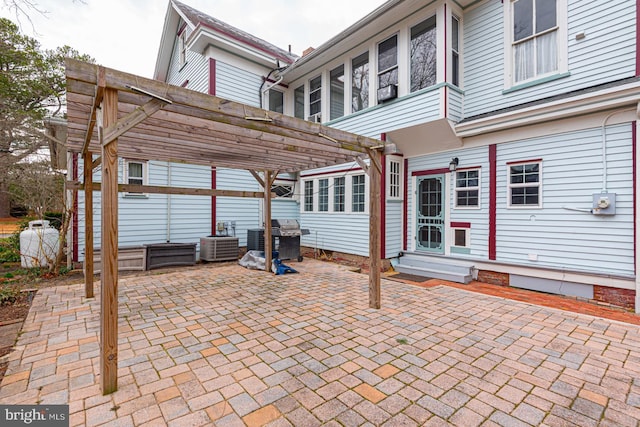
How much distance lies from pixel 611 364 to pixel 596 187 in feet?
10.5

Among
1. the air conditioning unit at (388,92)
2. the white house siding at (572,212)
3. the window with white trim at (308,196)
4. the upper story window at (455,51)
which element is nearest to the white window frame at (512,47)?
the upper story window at (455,51)

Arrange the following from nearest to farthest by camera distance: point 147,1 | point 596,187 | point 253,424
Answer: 1. point 253,424
2. point 596,187
3. point 147,1

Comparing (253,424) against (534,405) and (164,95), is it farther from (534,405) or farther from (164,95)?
(164,95)

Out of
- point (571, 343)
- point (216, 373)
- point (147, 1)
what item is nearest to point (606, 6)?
point (571, 343)

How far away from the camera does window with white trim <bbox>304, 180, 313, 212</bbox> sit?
912cm

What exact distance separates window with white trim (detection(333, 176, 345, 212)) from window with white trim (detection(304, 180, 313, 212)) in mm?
1056

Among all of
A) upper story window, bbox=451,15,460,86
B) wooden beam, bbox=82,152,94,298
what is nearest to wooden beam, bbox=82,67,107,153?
wooden beam, bbox=82,152,94,298

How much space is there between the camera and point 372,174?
427 centimetres

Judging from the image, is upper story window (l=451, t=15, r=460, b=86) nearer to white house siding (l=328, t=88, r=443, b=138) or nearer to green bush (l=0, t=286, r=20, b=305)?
white house siding (l=328, t=88, r=443, b=138)

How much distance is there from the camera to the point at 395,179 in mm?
7262

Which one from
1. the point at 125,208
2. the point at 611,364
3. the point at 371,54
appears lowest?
the point at 611,364

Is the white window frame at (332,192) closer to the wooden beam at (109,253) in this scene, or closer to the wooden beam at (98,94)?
the wooden beam at (98,94)

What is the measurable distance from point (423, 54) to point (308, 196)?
4.85 meters

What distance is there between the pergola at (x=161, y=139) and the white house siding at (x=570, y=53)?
3.49 meters
